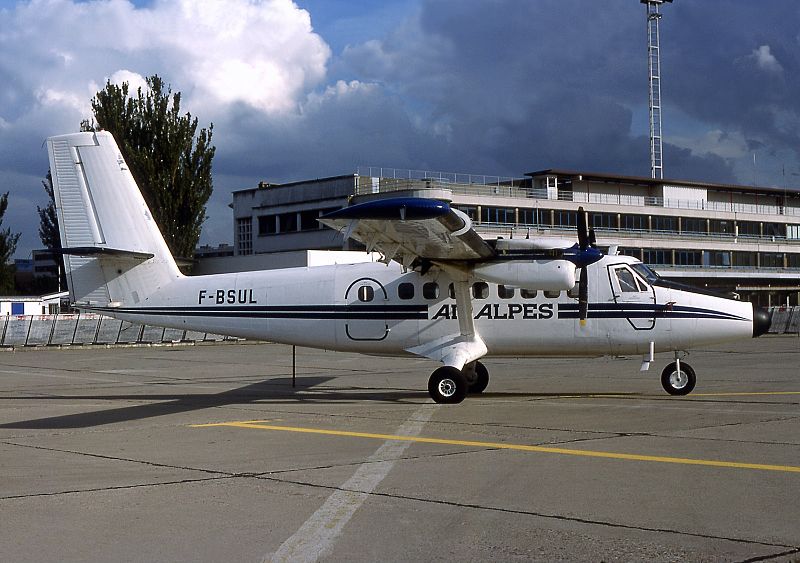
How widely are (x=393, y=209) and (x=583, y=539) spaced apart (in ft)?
27.0

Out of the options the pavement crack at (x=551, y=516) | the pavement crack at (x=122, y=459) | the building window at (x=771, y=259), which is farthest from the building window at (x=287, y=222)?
the pavement crack at (x=551, y=516)

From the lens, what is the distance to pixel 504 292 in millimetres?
19625

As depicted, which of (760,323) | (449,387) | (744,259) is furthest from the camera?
(744,259)

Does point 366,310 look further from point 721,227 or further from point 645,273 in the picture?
point 721,227

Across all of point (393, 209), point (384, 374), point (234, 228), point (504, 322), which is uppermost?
point (234, 228)

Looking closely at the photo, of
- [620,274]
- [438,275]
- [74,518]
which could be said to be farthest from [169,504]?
[620,274]

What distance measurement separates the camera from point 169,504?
30.2ft

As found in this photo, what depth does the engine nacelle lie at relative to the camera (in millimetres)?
17922

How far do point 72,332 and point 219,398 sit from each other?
30999 millimetres

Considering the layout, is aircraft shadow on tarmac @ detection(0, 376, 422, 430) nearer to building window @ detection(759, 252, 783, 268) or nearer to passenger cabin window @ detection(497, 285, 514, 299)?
passenger cabin window @ detection(497, 285, 514, 299)

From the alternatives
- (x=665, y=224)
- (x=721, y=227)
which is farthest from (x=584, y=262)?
(x=721, y=227)

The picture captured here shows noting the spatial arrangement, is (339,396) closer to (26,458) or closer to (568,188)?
(26,458)

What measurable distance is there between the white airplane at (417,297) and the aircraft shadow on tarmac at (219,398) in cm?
111

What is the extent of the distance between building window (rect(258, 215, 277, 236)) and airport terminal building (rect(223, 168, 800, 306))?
0.09m
